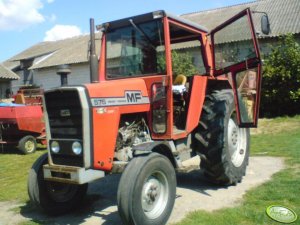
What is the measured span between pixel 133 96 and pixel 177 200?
5.36 feet

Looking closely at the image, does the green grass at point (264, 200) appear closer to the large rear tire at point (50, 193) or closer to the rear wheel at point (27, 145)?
the large rear tire at point (50, 193)

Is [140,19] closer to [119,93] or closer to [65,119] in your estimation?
[119,93]

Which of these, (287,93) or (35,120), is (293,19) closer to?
(287,93)

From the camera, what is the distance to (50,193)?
5.40m

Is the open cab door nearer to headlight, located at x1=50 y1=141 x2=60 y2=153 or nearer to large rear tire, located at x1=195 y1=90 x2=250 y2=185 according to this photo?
large rear tire, located at x1=195 y1=90 x2=250 y2=185

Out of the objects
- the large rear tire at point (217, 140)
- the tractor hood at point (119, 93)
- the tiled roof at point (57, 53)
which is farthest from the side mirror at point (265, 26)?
the tiled roof at point (57, 53)

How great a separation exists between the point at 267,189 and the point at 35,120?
7.72 metres

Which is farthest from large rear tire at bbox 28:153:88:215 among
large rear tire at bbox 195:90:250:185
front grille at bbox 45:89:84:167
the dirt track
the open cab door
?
the open cab door

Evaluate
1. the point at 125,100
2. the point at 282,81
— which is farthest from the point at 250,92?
the point at 282,81

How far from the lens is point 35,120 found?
1188cm

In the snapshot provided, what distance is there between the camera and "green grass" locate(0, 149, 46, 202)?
669 centimetres

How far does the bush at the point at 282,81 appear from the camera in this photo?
53.6 ft

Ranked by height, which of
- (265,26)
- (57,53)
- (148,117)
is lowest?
(148,117)

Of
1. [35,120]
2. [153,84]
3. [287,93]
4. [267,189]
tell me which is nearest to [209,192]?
[267,189]
